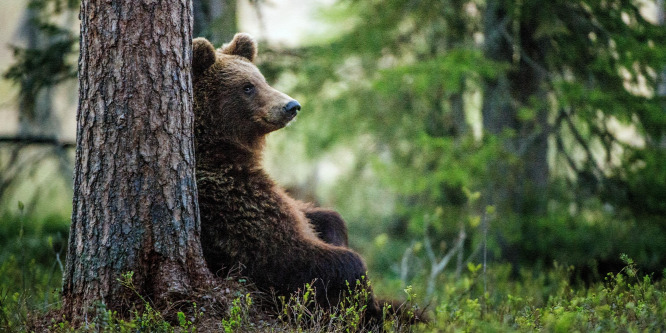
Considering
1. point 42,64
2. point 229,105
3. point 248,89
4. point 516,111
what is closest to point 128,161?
point 229,105

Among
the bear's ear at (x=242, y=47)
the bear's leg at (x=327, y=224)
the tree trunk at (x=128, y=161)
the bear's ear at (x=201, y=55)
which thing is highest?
the bear's ear at (x=242, y=47)

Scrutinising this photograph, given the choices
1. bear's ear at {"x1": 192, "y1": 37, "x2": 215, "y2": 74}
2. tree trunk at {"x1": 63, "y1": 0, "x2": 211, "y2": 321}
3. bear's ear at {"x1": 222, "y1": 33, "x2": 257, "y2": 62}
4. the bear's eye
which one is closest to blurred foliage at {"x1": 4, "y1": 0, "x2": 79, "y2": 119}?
bear's ear at {"x1": 222, "y1": 33, "x2": 257, "y2": 62}

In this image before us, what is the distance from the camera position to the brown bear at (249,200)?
3.30m

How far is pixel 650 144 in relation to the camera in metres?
6.53

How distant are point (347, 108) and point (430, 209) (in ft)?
6.39

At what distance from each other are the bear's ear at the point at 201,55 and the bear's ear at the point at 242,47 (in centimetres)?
38

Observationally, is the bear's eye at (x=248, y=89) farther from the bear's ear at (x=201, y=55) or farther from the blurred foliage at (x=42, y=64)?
the blurred foliage at (x=42, y=64)

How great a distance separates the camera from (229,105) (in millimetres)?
3645

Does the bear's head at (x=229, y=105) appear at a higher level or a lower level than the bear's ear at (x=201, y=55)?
lower

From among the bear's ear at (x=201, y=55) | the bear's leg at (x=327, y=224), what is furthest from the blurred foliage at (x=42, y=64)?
the bear's leg at (x=327, y=224)

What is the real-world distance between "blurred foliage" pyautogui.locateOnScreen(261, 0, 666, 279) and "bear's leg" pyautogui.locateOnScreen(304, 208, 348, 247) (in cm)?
161

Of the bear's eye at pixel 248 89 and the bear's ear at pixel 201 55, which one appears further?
the bear's eye at pixel 248 89

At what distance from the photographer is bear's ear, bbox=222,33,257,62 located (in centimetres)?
400

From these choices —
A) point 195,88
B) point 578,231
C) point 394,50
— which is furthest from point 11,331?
point 578,231
